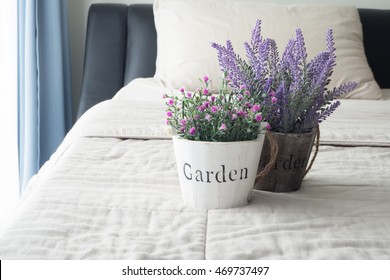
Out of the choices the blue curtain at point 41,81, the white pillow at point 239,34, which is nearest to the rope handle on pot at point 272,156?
the white pillow at point 239,34

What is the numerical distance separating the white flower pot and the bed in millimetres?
22

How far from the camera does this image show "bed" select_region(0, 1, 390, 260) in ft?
2.96

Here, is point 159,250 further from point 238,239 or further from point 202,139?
point 202,139

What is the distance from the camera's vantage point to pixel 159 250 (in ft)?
2.93

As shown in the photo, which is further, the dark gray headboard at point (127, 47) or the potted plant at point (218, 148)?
the dark gray headboard at point (127, 47)

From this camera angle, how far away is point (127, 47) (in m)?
2.82

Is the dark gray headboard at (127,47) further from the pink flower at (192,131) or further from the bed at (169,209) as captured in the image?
the pink flower at (192,131)

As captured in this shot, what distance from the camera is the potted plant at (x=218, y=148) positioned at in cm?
103

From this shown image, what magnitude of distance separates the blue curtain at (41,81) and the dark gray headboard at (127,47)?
123 mm

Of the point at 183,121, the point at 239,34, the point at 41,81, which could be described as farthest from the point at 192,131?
the point at 41,81

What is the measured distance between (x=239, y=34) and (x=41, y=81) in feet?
3.00

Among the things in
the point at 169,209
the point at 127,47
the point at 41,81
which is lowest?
the point at 41,81

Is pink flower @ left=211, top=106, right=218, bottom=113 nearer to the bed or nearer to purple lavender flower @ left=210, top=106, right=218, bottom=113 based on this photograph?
purple lavender flower @ left=210, top=106, right=218, bottom=113

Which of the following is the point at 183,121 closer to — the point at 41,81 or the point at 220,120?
the point at 220,120
